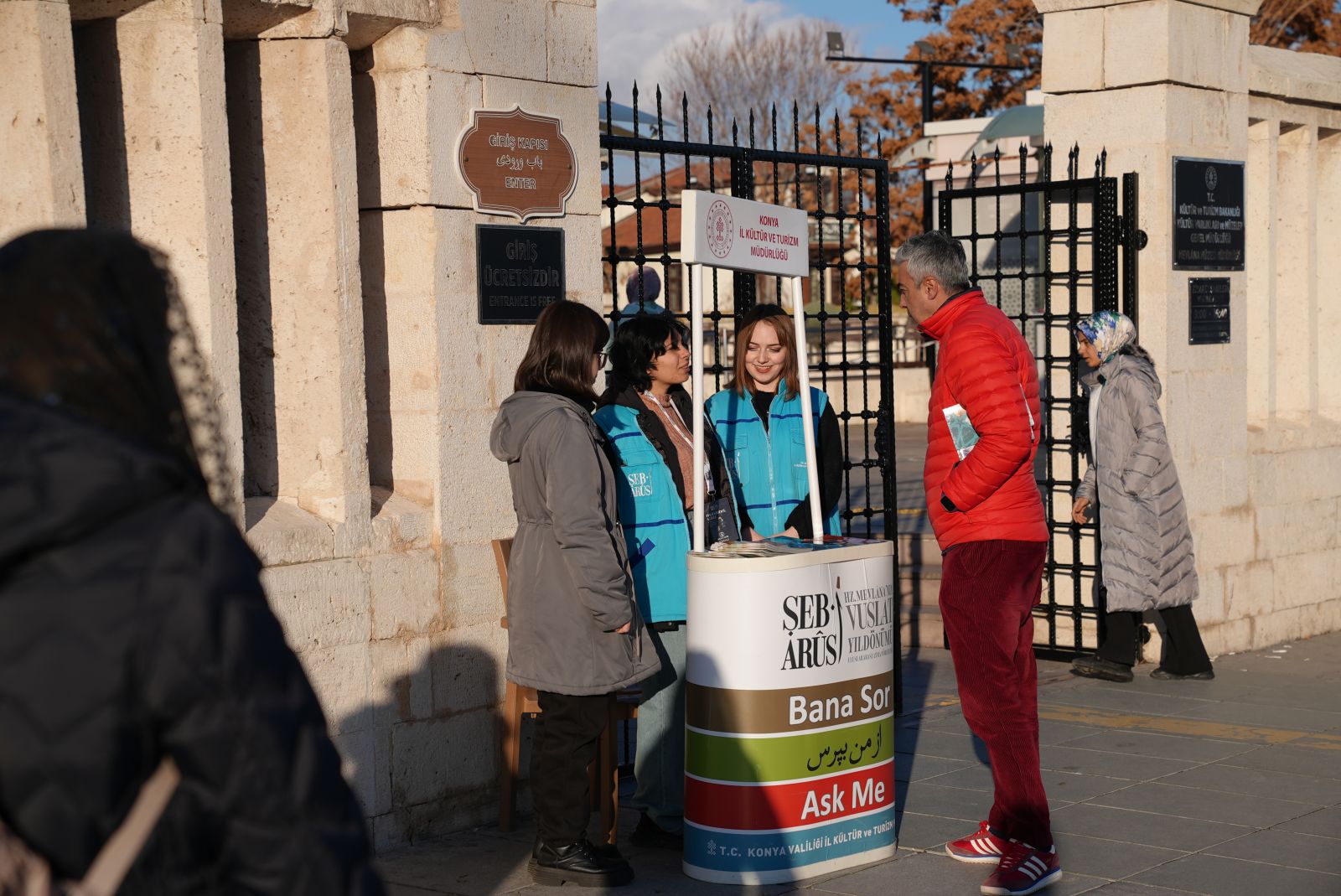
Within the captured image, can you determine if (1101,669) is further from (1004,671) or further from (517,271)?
(517,271)

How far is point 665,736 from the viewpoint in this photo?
5.57m

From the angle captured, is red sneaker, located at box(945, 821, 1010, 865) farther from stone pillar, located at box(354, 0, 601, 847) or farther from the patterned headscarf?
the patterned headscarf

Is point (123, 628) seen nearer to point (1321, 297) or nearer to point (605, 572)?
point (605, 572)

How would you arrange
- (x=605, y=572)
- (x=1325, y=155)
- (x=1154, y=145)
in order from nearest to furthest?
(x=605, y=572), (x=1154, y=145), (x=1325, y=155)

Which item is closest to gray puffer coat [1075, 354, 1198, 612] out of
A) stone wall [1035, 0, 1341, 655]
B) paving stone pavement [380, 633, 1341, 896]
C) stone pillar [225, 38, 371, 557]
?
paving stone pavement [380, 633, 1341, 896]

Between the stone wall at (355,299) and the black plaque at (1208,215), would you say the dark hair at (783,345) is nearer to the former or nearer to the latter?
the stone wall at (355,299)

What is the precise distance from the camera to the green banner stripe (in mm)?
4996

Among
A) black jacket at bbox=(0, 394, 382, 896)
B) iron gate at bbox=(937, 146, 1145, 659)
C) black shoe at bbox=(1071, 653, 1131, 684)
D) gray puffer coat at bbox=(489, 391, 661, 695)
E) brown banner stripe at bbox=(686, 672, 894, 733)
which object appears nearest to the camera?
black jacket at bbox=(0, 394, 382, 896)

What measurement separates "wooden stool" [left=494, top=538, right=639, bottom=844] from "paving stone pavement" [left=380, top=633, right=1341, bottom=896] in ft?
0.45

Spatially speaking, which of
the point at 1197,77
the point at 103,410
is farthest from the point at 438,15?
the point at 1197,77

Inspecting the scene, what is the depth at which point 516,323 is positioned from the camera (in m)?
6.00

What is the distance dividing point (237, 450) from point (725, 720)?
1.81m

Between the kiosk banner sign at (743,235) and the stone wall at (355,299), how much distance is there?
1.00m

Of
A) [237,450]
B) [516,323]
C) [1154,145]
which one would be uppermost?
[1154,145]
